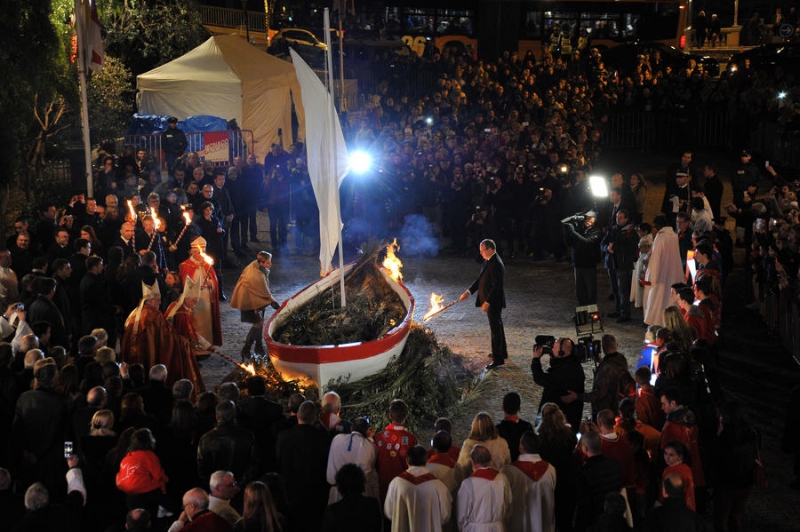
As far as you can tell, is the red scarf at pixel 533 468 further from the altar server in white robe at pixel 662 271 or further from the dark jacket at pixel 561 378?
the altar server in white robe at pixel 662 271

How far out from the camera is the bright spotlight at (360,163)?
794 inches

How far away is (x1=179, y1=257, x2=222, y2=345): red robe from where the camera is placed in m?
13.0

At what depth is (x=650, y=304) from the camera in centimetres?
1395

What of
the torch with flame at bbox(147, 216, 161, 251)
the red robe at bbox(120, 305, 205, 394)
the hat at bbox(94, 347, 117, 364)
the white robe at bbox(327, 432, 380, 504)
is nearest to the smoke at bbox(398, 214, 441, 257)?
the torch with flame at bbox(147, 216, 161, 251)

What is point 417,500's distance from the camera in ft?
23.0

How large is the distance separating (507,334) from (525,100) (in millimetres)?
12991

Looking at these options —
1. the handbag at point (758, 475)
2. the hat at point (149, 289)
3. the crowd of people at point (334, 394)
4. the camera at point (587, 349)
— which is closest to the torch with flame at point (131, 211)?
the crowd of people at point (334, 394)

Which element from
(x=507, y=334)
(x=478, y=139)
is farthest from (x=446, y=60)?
(x=507, y=334)

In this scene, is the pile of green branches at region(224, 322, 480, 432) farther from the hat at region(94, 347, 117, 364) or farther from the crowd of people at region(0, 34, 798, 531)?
the hat at region(94, 347, 117, 364)

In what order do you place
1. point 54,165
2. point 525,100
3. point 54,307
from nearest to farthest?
1. point 54,307
2. point 54,165
3. point 525,100

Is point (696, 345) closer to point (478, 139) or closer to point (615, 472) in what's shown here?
point (615, 472)

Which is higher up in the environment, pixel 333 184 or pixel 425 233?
pixel 333 184

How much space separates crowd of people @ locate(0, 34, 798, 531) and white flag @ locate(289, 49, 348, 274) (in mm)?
1072

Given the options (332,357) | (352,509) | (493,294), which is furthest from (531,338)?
(352,509)
